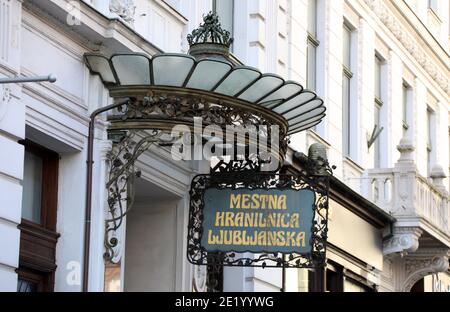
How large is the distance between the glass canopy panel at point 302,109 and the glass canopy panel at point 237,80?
1119mm

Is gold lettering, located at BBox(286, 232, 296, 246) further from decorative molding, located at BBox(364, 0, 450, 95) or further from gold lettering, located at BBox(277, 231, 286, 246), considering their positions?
decorative molding, located at BBox(364, 0, 450, 95)

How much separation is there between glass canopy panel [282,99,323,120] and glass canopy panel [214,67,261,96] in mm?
1119

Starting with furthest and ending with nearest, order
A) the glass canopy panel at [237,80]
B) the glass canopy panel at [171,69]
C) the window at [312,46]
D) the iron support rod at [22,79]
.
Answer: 1. the window at [312,46]
2. the glass canopy panel at [237,80]
3. the glass canopy panel at [171,69]
4. the iron support rod at [22,79]

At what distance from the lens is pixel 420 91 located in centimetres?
3127

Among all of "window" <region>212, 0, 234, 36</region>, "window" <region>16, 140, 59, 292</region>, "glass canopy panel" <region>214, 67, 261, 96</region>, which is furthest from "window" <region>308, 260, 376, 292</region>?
"window" <region>16, 140, 59, 292</region>

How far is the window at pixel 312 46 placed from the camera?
80.3 feet

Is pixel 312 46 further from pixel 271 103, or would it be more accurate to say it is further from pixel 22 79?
pixel 22 79

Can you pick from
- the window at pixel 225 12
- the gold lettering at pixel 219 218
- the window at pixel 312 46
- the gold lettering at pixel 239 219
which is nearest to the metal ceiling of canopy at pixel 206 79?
the gold lettering at pixel 239 219

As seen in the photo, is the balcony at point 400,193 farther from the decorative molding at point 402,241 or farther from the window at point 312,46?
the window at point 312,46

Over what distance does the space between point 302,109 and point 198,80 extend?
1.75 metres

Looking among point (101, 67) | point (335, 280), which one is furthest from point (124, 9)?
point (335, 280)

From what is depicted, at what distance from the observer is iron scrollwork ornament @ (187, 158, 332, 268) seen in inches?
660

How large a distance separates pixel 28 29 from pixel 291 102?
127 inches
